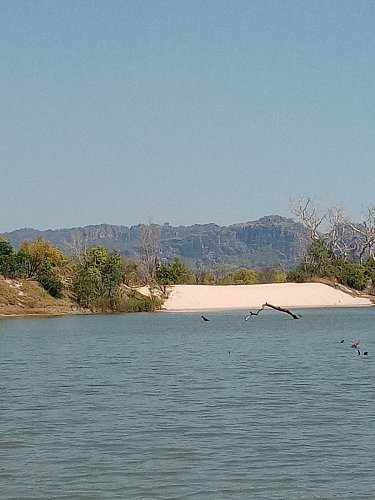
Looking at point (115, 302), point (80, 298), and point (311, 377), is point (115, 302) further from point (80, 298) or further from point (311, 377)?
A: point (311, 377)

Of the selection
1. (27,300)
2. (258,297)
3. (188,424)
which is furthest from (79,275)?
(188,424)

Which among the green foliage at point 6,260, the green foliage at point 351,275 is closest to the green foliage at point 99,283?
the green foliage at point 6,260

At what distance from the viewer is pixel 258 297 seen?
10131cm

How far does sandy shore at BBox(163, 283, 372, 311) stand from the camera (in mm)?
97188

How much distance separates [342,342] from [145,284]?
178ft

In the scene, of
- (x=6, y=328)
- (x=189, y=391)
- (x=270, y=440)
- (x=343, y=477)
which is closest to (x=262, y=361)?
(x=189, y=391)

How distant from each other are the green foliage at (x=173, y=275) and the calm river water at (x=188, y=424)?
60.6 m

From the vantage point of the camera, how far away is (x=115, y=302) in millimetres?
83812

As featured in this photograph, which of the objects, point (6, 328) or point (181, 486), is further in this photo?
point (6, 328)

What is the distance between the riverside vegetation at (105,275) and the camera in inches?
3113

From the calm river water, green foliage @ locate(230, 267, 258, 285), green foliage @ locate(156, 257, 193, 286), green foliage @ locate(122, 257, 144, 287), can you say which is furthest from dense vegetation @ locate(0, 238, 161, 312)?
green foliage @ locate(230, 267, 258, 285)

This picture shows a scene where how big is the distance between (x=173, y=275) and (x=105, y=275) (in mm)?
19547

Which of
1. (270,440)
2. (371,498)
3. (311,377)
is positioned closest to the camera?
(371,498)

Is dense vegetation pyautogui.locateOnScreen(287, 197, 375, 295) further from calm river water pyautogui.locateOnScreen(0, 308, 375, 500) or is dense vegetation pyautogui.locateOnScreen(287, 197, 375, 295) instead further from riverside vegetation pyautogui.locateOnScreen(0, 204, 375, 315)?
calm river water pyautogui.locateOnScreen(0, 308, 375, 500)
